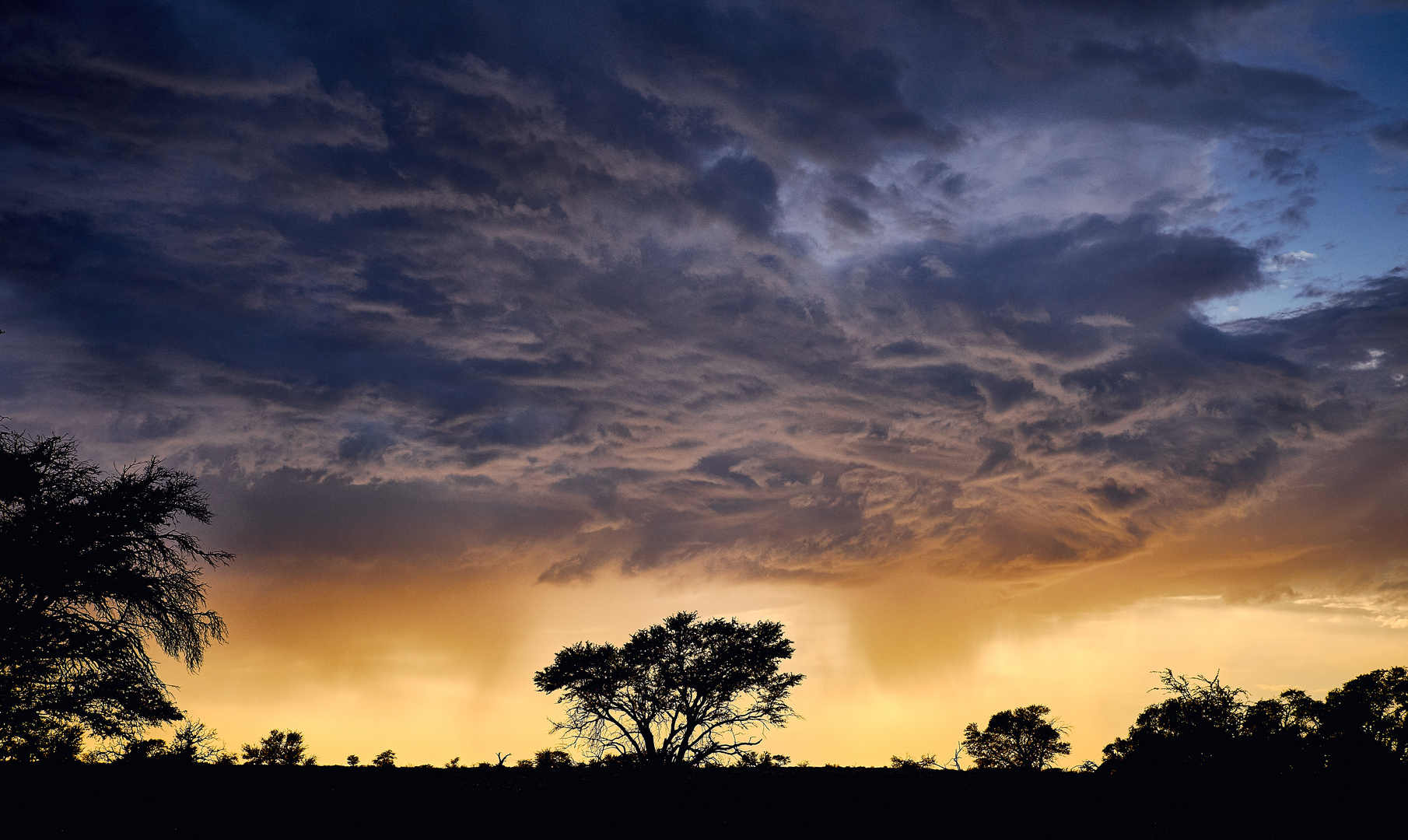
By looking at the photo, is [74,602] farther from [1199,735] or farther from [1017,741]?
[1017,741]

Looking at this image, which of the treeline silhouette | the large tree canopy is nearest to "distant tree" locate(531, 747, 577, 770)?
the treeline silhouette

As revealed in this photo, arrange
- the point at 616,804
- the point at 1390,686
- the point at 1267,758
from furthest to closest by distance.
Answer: the point at 1390,686, the point at 616,804, the point at 1267,758

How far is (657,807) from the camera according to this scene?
34.2 meters

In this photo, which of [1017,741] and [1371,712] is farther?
[1017,741]

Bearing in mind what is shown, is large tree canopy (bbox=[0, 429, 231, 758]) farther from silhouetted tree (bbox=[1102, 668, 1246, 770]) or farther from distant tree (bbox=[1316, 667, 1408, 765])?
distant tree (bbox=[1316, 667, 1408, 765])

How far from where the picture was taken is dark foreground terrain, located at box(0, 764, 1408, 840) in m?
26.1

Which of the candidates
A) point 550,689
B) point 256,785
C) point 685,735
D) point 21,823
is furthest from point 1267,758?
point 21,823

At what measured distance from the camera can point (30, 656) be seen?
81.3ft

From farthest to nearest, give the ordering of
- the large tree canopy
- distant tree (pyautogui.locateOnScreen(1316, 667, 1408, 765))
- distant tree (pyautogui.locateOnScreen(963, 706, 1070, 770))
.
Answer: distant tree (pyautogui.locateOnScreen(963, 706, 1070, 770)), distant tree (pyautogui.locateOnScreen(1316, 667, 1408, 765)), the large tree canopy

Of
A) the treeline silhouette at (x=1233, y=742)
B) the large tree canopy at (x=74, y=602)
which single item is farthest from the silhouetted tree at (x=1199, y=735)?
the large tree canopy at (x=74, y=602)

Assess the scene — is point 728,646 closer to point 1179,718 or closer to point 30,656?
point 1179,718

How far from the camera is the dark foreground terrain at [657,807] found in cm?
2609

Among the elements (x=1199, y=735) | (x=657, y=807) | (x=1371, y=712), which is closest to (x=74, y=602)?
(x=657, y=807)

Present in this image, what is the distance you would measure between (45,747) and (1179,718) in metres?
45.8
